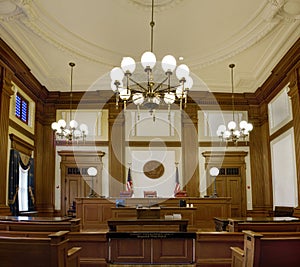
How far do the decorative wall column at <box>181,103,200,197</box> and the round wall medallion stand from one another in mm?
759

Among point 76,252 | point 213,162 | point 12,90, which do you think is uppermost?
point 12,90

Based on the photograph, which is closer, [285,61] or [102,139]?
[285,61]

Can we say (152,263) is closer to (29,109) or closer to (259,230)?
(259,230)

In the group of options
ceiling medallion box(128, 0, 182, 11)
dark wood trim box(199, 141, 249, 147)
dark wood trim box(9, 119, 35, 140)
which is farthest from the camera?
dark wood trim box(199, 141, 249, 147)

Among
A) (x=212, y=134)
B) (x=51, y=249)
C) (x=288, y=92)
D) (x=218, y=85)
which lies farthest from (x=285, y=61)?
(x=51, y=249)

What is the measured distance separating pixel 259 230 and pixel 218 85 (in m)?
7.14

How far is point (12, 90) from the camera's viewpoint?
925cm

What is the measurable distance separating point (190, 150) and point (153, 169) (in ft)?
4.54

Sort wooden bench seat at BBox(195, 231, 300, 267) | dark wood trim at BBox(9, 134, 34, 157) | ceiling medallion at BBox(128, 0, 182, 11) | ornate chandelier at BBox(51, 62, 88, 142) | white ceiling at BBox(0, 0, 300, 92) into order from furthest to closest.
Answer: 1. ornate chandelier at BBox(51, 62, 88, 142)
2. dark wood trim at BBox(9, 134, 34, 157)
3. white ceiling at BBox(0, 0, 300, 92)
4. ceiling medallion at BBox(128, 0, 182, 11)
5. wooden bench seat at BBox(195, 231, 300, 267)

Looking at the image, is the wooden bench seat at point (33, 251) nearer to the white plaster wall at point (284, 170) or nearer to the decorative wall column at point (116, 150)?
the white plaster wall at point (284, 170)

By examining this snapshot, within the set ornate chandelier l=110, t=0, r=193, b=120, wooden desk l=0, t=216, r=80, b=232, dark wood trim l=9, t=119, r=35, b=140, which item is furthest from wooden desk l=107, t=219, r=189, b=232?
dark wood trim l=9, t=119, r=35, b=140

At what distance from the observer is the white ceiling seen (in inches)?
289

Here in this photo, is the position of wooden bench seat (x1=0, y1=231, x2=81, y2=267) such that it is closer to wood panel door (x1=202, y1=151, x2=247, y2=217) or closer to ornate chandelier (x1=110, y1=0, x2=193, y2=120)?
ornate chandelier (x1=110, y1=0, x2=193, y2=120)

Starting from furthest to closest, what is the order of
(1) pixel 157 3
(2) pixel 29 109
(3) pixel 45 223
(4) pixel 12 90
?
(2) pixel 29 109, (4) pixel 12 90, (1) pixel 157 3, (3) pixel 45 223
